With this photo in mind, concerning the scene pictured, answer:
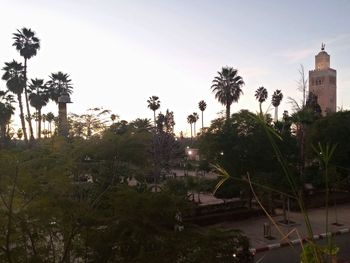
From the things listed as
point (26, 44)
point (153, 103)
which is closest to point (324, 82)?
point (153, 103)

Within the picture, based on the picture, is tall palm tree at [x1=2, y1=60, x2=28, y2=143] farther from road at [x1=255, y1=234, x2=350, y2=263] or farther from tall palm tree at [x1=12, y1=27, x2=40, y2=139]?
road at [x1=255, y1=234, x2=350, y2=263]

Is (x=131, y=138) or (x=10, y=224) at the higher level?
(x=131, y=138)

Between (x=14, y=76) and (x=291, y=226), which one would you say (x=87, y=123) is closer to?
(x=291, y=226)

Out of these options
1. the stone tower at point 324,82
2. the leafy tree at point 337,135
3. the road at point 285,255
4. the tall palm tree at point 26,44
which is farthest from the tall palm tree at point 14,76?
the stone tower at point 324,82

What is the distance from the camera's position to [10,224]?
8781mm

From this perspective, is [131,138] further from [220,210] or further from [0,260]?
[220,210]

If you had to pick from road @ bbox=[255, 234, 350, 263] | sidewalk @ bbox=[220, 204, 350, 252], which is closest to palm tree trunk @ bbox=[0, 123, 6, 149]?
sidewalk @ bbox=[220, 204, 350, 252]

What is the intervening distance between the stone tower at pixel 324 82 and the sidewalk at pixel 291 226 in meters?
66.2

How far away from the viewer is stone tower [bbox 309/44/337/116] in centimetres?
9044

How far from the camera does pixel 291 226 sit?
77.7 feet

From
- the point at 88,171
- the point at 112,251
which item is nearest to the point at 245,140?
the point at 88,171

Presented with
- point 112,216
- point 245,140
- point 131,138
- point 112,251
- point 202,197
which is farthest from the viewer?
point 202,197

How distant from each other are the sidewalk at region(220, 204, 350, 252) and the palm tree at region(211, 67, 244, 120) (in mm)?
24268

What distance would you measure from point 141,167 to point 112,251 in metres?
6.15
